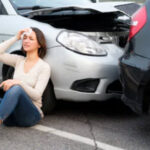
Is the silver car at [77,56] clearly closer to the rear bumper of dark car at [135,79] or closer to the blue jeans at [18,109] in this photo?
the blue jeans at [18,109]

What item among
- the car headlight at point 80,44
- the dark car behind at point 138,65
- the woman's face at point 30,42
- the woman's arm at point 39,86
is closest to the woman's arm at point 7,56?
the woman's face at point 30,42

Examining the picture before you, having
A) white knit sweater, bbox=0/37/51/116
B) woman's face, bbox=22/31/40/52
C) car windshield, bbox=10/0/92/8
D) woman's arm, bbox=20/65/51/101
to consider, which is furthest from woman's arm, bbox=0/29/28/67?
car windshield, bbox=10/0/92/8

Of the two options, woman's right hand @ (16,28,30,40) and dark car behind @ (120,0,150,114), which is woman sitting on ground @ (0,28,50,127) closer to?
woman's right hand @ (16,28,30,40)

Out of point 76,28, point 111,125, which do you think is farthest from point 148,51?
point 76,28

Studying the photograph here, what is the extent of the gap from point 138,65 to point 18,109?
1.16 m

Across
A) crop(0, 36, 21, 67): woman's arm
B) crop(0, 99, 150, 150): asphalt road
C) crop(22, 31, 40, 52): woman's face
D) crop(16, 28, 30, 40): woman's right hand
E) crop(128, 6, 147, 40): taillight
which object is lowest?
crop(0, 99, 150, 150): asphalt road

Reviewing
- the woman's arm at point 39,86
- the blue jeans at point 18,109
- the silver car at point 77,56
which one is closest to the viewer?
the blue jeans at point 18,109

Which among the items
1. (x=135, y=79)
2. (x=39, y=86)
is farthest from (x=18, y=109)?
(x=135, y=79)

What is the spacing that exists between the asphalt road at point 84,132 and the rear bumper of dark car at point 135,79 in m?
0.43

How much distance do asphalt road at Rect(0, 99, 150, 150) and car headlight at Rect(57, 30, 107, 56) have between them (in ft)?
2.32

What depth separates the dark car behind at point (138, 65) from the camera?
2926 millimetres

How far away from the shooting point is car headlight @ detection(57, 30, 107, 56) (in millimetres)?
3740

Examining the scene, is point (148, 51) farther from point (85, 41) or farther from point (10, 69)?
point (10, 69)

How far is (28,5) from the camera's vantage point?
460 cm
